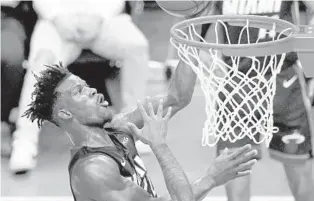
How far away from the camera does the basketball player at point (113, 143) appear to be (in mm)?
2807

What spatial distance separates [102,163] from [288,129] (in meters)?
1.45

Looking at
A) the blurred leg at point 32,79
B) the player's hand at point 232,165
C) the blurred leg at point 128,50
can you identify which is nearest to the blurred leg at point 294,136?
the player's hand at point 232,165

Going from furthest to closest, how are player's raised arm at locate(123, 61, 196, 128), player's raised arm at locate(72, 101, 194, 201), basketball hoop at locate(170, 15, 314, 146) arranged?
1. player's raised arm at locate(123, 61, 196, 128)
2. basketball hoop at locate(170, 15, 314, 146)
3. player's raised arm at locate(72, 101, 194, 201)

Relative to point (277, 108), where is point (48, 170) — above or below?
below

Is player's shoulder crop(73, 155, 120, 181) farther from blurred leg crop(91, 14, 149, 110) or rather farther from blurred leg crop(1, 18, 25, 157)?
blurred leg crop(1, 18, 25, 157)

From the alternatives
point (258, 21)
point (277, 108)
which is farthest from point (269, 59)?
point (258, 21)

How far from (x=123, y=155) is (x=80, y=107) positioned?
0.89 ft

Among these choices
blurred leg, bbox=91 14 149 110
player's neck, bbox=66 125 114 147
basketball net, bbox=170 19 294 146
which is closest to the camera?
player's neck, bbox=66 125 114 147

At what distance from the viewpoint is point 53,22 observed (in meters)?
5.13

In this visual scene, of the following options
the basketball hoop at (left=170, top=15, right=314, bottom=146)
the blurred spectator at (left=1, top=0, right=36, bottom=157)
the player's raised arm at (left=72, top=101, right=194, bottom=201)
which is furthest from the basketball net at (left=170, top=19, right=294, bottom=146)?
the blurred spectator at (left=1, top=0, right=36, bottom=157)

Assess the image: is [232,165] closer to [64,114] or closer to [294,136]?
[64,114]

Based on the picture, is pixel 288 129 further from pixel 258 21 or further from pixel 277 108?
pixel 258 21

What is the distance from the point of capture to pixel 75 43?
5.25m

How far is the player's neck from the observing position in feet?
9.97
